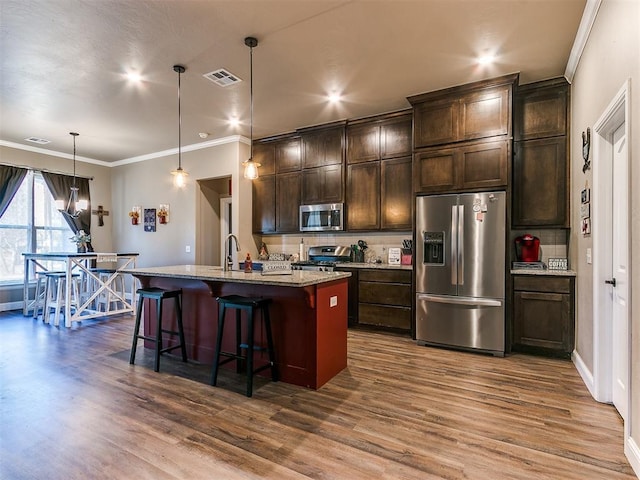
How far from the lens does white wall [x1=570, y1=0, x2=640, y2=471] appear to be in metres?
1.82

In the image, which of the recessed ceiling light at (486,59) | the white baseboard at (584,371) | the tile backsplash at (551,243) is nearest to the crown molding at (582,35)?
the recessed ceiling light at (486,59)

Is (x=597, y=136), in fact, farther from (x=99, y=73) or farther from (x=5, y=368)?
(x=5, y=368)

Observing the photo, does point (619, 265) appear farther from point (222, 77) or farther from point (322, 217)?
point (222, 77)

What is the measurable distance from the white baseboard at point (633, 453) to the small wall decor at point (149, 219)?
7.04m

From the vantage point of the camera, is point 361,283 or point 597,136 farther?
point 361,283

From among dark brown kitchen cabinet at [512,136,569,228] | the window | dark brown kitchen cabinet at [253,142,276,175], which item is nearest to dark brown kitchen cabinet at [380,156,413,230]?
dark brown kitchen cabinet at [512,136,569,228]

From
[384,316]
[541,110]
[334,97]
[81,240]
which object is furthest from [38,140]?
[541,110]

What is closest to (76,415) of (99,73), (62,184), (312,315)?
(312,315)

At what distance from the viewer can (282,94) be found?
4074 millimetres

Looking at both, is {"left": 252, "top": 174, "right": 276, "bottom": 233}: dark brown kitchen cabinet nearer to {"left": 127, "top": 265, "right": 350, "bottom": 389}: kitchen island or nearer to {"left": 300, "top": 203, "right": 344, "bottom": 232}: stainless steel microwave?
{"left": 300, "top": 203, "right": 344, "bottom": 232}: stainless steel microwave

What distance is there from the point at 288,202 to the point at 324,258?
1133 mm

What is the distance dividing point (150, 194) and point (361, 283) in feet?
15.5

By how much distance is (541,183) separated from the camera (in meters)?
3.76

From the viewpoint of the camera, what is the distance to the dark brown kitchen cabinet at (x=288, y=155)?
546cm
